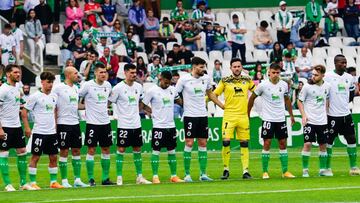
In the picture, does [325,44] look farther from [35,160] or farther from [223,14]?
[35,160]

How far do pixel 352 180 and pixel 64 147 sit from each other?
19.8 ft

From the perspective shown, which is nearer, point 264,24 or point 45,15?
point 45,15

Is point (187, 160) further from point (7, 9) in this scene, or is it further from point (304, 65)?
point (304, 65)

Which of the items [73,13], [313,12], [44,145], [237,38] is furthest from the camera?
[313,12]

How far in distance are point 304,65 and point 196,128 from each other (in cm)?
1650

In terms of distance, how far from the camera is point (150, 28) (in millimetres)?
46750

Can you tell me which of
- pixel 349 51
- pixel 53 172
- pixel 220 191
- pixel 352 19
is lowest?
pixel 220 191

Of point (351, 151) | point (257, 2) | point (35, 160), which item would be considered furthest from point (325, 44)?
point (35, 160)

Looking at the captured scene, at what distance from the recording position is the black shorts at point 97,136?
28.9 metres

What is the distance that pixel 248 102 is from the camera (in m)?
29.9

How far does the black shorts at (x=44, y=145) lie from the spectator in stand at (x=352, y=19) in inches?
924

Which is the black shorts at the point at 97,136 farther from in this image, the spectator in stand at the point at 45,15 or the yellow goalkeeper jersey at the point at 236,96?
the spectator in stand at the point at 45,15

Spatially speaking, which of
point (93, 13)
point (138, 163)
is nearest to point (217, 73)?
point (93, 13)

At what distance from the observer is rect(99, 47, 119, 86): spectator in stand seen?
4247cm
